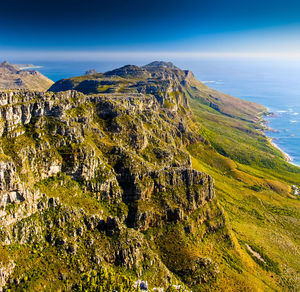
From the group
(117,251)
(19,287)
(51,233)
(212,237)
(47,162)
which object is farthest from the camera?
(212,237)

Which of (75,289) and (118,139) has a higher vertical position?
(118,139)

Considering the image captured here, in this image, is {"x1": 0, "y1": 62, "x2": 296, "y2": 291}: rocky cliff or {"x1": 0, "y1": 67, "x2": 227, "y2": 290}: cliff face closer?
{"x1": 0, "y1": 62, "x2": 296, "y2": 291}: rocky cliff

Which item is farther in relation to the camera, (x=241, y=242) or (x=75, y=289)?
(x=241, y=242)

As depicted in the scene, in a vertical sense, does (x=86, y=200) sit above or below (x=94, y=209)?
above

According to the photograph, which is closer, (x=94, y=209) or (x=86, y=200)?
(x=94, y=209)

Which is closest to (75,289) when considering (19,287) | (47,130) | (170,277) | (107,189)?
(19,287)

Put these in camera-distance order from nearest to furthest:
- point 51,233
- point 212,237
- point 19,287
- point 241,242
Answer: point 19,287, point 51,233, point 212,237, point 241,242

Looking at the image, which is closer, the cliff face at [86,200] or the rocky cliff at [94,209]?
the rocky cliff at [94,209]

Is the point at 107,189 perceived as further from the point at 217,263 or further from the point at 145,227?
the point at 217,263
